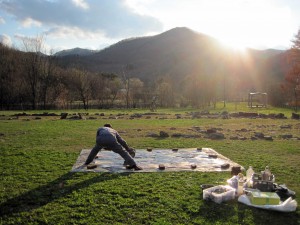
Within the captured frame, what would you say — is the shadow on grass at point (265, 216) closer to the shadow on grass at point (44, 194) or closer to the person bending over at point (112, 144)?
the shadow on grass at point (44, 194)

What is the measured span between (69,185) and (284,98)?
59039 mm

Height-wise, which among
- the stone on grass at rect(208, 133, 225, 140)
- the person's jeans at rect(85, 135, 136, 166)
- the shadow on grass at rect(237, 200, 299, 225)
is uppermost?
the person's jeans at rect(85, 135, 136, 166)

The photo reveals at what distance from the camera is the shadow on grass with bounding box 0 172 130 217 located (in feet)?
23.1

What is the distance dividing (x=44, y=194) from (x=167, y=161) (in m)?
5.12

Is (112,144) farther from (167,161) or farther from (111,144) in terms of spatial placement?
(167,161)

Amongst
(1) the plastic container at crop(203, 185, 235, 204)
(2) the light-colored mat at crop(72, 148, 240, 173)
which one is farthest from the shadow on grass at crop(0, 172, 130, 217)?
(1) the plastic container at crop(203, 185, 235, 204)

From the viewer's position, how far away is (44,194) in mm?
7934

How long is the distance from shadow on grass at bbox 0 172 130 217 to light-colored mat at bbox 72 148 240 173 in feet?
3.19

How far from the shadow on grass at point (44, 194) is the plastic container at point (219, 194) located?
117 inches

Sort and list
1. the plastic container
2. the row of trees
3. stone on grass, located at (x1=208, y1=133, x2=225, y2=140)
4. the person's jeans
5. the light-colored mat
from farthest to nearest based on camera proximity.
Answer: the row of trees
stone on grass, located at (x1=208, y1=133, x2=225, y2=140)
the light-colored mat
the person's jeans
the plastic container

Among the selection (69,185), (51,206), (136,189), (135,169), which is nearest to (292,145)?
(135,169)

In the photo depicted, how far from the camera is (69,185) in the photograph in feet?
28.5

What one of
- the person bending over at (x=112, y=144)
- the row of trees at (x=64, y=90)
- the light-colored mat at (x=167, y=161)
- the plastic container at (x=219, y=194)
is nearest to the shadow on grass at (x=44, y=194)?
the person bending over at (x=112, y=144)

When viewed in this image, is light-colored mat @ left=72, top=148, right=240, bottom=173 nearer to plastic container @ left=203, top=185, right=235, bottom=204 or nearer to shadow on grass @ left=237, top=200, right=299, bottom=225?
plastic container @ left=203, top=185, right=235, bottom=204
